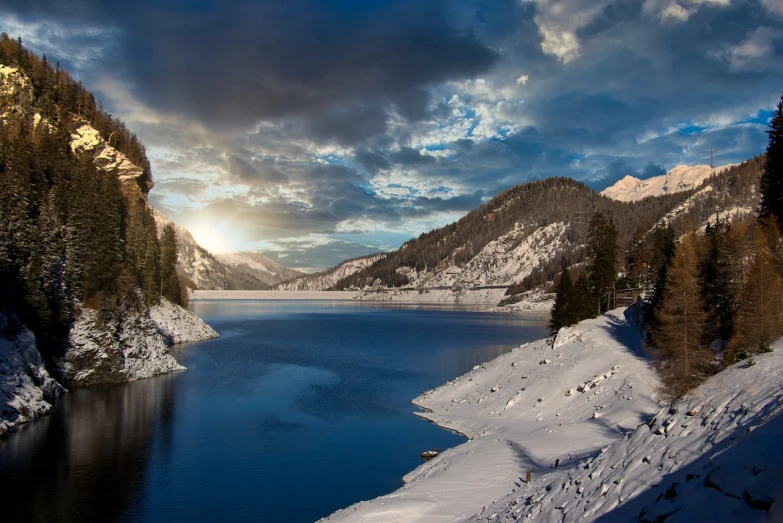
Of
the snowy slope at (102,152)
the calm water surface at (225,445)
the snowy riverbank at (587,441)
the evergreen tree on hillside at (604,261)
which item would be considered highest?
the snowy slope at (102,152)

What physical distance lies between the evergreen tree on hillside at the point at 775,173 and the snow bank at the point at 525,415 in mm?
17418

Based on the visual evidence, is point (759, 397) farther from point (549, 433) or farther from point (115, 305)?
point (115, 305)

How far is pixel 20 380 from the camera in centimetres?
3894

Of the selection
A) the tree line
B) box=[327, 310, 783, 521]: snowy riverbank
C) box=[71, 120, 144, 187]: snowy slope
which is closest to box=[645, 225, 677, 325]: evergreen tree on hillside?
the tree line

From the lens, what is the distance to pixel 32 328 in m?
46.1

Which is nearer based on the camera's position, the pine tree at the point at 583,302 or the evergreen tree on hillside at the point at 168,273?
the pine tree at the point at 583,302

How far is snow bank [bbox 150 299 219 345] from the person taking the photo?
283ft

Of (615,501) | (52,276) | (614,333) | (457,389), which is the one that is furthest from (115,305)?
(615,501)

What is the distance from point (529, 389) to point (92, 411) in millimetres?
35132

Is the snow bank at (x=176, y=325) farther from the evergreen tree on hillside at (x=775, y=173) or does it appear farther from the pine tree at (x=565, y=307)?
the evergreen tree on hillside at (x=775, y=173)

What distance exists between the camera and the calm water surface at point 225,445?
23.9 metres

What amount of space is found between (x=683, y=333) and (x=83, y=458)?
123 feet

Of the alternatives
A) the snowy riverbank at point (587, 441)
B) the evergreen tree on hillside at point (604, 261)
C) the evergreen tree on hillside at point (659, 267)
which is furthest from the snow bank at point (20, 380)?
the evergreen tree on hillside at point (604, 261)

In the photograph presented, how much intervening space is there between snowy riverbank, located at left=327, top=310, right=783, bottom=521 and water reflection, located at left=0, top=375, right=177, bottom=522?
1232cm
